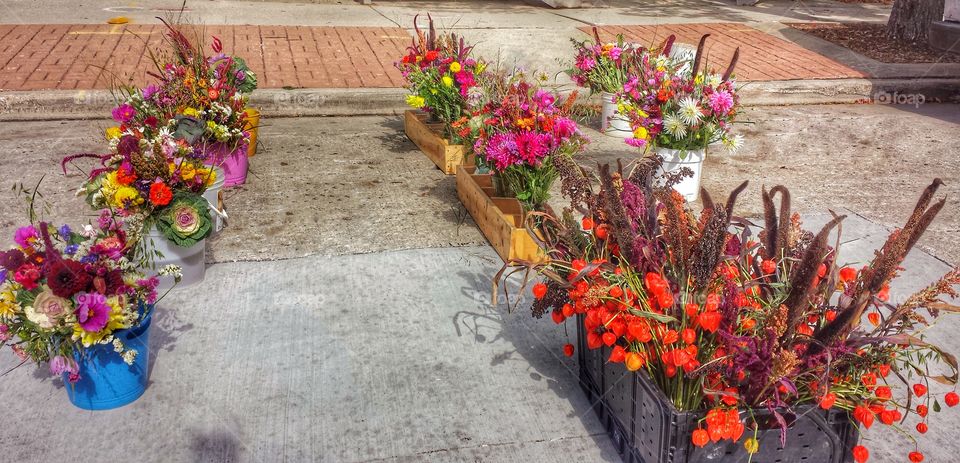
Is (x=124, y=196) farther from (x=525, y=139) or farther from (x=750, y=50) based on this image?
(x=750, y=50)

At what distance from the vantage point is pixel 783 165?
6.28 meters

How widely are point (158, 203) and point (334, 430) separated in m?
1.43

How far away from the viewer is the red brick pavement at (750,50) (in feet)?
28.2

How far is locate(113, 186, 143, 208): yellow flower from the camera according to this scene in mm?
3691

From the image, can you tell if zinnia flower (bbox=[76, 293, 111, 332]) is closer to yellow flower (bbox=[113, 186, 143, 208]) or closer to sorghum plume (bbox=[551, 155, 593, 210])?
yellow flower (bbox=[113, 186, 143, 208])

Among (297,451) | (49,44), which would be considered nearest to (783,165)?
(297,451)

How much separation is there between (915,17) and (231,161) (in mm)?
8414

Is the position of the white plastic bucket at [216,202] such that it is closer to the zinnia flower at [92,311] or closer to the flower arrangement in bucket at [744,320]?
the zinnia flower at [92,311]

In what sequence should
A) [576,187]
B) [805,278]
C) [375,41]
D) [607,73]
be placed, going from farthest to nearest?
[375,41], [607,73], [576,187], [805,278]

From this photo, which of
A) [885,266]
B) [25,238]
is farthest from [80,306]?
[885,266]

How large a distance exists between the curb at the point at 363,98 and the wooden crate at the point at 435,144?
2.31ft

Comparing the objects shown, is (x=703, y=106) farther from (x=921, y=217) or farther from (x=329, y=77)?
(x=329, y=77)
